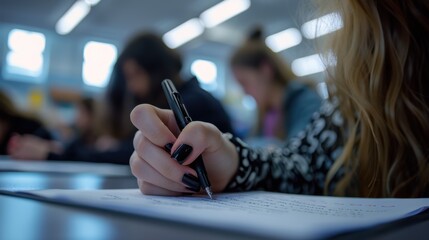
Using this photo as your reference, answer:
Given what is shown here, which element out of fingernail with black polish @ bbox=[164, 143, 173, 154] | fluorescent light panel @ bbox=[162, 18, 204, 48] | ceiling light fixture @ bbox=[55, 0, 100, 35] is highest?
ceiling light fixture @ bbox=[55, 0, 100, 35]

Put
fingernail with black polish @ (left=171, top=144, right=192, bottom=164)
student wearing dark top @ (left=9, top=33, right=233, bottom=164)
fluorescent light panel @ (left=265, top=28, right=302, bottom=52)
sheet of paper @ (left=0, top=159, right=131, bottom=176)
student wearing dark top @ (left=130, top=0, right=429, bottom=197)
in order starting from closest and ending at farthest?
fingernail with black polish @ (left=171, top=144, right=192, bottom=164)
student wearing dark top @ (left=130, top=0, right=429, bottom=197)
sheet of paper @ (left=0, top=159, right=131, bottom=176)
student wearing dark top @ (left=9, top=33, right=233, bottom=164)
fluorescent light panel @ (left=265, top=28, right=302, bottom=52)

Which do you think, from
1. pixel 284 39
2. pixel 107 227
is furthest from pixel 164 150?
pixel 284 39

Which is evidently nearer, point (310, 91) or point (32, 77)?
point (310, 91)

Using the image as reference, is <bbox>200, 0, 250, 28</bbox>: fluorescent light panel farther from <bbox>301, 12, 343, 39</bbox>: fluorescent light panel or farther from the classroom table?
the classroom table

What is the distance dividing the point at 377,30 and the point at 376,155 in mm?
153

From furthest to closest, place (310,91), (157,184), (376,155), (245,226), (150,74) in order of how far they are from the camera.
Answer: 1. (310,91)
2. (150,74)
3. (376,155)
4. (157,184)
5. (245,226)

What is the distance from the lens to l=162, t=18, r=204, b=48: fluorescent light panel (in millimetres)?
4292

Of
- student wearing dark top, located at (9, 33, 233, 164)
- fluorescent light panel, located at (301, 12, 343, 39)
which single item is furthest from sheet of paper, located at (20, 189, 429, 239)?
student wearing dark top, located at (9, 33, 233, 164)

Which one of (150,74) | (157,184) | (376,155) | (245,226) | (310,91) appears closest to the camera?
(245,226)

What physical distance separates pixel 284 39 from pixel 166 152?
445cm

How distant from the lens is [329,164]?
0.55 meters

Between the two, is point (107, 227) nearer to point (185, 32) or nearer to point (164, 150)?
point (164, 150)

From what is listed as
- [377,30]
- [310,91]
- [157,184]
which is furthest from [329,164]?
[310,91]

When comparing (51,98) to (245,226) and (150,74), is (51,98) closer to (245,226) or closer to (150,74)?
(150,74)
